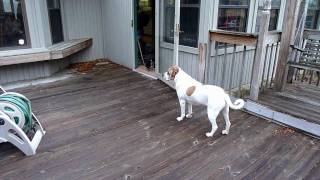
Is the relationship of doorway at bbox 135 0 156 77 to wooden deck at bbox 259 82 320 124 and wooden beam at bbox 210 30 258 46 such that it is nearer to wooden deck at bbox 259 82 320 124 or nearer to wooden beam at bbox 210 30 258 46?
wooden beam at bbox 210 30 258 46

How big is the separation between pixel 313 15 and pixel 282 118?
4024mm

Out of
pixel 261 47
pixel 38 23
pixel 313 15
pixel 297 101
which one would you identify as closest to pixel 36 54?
pixel 38 23

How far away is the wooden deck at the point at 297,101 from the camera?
3.28m

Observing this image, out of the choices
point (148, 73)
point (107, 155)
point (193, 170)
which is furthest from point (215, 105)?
point (148, 73)

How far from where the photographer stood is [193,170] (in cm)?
241

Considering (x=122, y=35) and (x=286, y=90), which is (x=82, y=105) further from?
(x=286, y=90)

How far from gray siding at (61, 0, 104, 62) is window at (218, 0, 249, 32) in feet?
10.9

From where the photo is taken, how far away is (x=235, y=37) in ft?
11.5

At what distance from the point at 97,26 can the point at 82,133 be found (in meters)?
3.92

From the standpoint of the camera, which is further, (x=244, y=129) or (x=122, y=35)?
(x=122, y=35)

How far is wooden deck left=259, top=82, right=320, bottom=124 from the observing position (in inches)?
129

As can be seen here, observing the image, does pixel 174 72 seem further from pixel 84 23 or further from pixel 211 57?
pixel 84 23

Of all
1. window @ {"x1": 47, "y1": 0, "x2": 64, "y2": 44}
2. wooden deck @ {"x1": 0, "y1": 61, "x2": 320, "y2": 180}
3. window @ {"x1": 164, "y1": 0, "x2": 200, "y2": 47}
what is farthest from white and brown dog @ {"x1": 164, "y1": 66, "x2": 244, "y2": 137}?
window @ {"x1": 47, "y1": 0, "x2": 64, "y2": 44}

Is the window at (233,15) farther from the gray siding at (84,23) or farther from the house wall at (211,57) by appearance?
the gray siding at (84,23)
